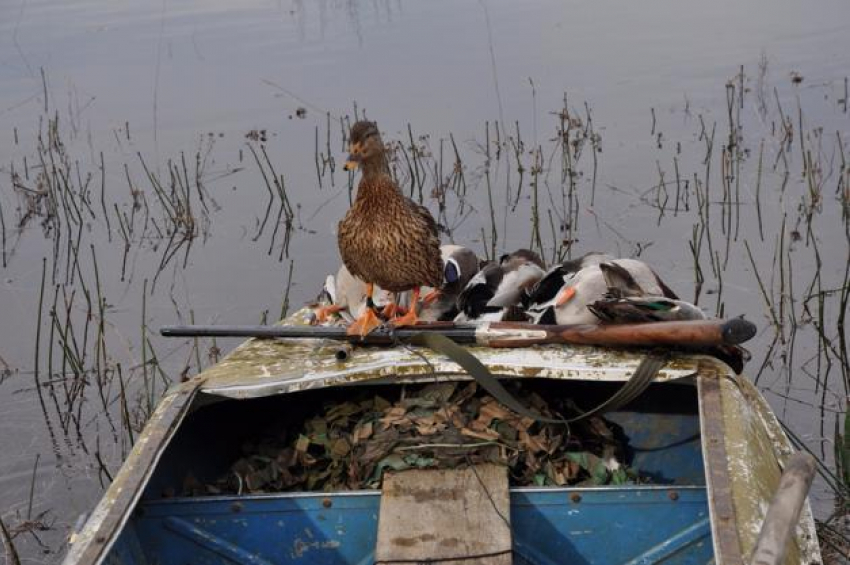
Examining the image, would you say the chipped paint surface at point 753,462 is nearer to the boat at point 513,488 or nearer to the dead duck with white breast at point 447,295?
the boat at point 513,488

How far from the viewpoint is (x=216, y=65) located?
39.7 ft

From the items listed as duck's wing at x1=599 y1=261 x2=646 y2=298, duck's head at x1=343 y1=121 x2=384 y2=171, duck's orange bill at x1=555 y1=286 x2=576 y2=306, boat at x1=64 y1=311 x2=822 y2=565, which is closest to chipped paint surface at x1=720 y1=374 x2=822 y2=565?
boat at x1=64 y1=311 x2=822 y2=565

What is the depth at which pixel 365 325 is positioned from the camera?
4.41 metres

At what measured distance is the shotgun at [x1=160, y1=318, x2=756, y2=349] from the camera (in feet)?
12.9

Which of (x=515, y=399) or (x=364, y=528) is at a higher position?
(x=515, y=399)

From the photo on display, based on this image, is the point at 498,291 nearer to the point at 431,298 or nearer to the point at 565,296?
the point at 431,298

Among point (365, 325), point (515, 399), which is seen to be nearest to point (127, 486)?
point (365, 325)

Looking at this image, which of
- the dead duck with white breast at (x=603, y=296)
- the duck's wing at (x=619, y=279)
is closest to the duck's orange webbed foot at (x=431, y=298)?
the dead duck with white breast at (x=603, y=296)

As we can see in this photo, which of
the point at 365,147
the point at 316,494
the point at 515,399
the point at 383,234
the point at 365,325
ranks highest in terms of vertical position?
the point at 365,147

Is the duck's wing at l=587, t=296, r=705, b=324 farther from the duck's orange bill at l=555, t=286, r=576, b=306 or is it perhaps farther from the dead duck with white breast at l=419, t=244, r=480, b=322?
Answer: the dead duck with white breast at l=419, t=244, r=480, b=322

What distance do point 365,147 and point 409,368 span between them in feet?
2.78

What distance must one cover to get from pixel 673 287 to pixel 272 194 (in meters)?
3.09

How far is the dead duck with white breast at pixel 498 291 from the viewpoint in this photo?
15.6ft

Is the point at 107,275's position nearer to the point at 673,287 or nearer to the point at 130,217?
the point at 130,217
